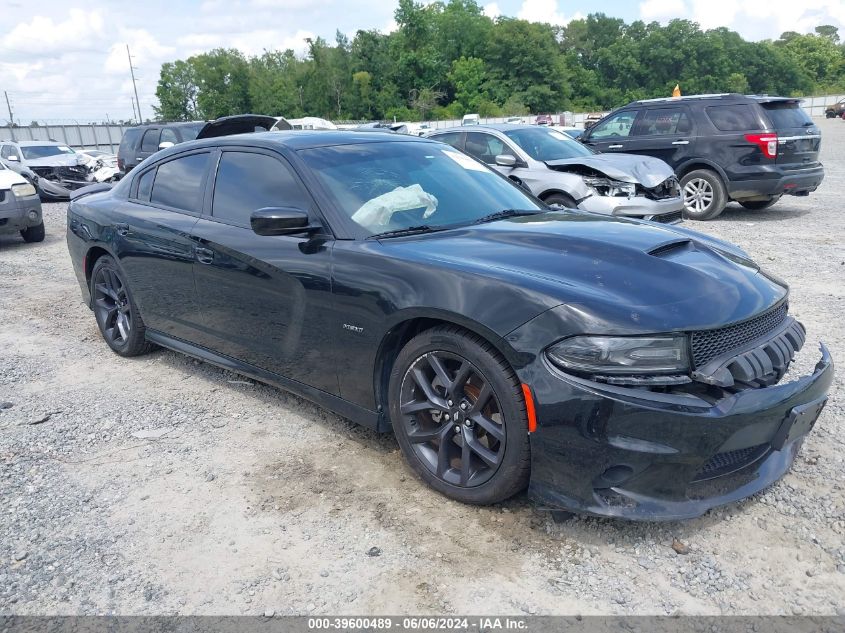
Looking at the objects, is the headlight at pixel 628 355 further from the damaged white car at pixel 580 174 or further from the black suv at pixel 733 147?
the black suv at pixel 733 147

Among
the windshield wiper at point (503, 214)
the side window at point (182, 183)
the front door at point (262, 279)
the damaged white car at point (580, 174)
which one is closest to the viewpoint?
the front door at point (262, 279)

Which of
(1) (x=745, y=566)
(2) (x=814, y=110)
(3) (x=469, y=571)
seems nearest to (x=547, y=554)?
(3) (x=469, y=571)

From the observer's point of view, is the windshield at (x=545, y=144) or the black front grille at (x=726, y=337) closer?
the black front grille at (x=726, y=337)

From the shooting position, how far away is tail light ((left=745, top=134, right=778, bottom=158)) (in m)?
10.1

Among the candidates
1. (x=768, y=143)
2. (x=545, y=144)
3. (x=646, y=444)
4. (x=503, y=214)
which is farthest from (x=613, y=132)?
(x=646, y=444)

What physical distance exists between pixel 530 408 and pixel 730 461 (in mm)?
817

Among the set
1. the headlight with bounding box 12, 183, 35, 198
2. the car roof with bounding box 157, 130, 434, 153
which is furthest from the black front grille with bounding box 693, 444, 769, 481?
the headlight with bounding box 12, 183, 35, 198

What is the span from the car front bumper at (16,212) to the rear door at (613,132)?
930 centimetres

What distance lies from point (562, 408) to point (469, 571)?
2.38ft

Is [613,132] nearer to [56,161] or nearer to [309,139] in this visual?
[309,139]

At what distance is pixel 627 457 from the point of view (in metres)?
2.51

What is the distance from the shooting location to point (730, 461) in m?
2.69

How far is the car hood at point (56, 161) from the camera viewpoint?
1725 cm

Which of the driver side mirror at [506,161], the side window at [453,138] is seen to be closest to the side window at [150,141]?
the side window at [453,138]
